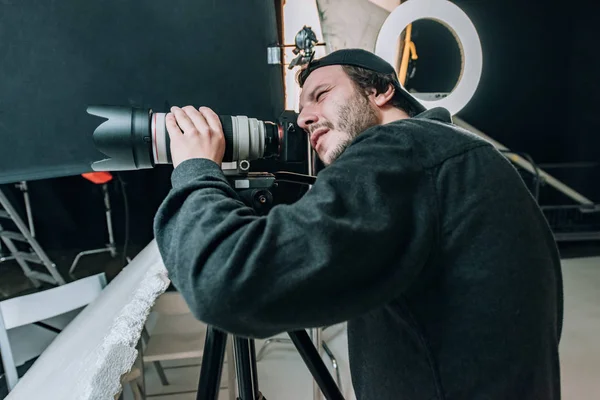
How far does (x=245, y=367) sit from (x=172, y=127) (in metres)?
0.44

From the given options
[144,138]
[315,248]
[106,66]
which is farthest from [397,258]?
[106,66]

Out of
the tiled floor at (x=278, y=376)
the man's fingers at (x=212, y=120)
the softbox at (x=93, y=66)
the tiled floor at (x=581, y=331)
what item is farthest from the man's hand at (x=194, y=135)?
the tiled floor at (x=581, y=331)

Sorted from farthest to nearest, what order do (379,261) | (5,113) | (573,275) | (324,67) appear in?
(573,275), (5,113), (324,67), (379,261)

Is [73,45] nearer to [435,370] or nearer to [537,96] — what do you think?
[435,370]

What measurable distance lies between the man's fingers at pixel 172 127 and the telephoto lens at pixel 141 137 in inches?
1.0

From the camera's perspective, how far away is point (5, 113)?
2.95 ft

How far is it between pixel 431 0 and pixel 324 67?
91 centimetres

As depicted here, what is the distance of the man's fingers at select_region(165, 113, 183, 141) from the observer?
59 cm

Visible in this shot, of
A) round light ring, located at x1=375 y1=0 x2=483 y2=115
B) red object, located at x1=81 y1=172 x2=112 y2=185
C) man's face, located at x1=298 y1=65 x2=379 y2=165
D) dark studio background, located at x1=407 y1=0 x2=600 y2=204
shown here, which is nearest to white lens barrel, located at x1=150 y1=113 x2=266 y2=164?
man's face, located at x1=298 y1=65 x2=379 y2=165

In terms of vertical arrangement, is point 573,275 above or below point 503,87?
below

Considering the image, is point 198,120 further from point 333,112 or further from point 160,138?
point 333,112

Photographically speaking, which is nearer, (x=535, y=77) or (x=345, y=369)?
(x=345, y=369)

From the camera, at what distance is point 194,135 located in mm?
582

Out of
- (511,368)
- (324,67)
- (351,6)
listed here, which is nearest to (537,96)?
(351,6)
